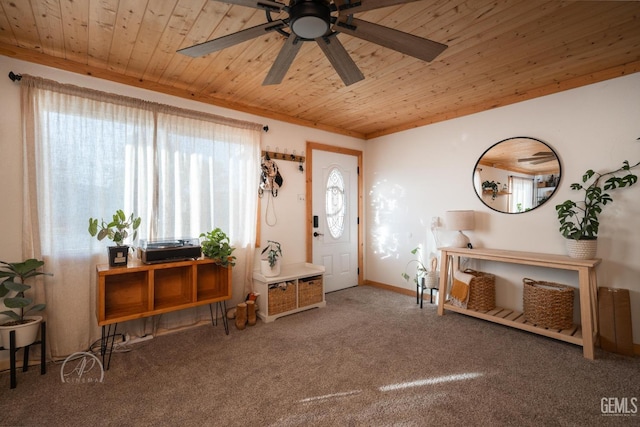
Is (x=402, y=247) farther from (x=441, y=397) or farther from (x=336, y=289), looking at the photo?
(x=441, y=397)

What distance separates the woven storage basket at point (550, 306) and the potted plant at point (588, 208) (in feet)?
1.25

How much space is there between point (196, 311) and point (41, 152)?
1985 millimetres

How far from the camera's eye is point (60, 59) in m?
2.50

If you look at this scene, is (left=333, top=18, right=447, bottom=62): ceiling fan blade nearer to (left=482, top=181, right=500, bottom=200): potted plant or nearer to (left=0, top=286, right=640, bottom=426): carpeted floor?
(left=0, top=286, right=640, bottom=426): carpeted floor

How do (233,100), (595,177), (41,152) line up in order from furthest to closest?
(233,100), (595,177), (41,152)

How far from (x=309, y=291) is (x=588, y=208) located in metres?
2.96

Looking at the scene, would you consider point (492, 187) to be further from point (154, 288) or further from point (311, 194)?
point (154, 288)

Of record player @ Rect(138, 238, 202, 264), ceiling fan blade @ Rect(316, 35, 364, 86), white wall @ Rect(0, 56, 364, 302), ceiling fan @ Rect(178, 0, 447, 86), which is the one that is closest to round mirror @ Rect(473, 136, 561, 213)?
white wall @ Rect(0, 56, 364, 302)

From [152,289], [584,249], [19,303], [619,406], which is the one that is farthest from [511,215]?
[19,303]

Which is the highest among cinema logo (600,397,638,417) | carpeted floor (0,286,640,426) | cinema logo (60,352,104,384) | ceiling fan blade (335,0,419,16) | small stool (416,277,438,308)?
ceiling fan blade (335,0,419,16)

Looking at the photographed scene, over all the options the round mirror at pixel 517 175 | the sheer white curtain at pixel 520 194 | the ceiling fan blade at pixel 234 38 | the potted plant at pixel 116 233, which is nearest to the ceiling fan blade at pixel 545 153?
the round mirror at pixel 517 175

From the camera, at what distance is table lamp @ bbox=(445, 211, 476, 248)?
136 inches

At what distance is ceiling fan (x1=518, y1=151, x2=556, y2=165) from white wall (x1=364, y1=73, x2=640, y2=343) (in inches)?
3.3

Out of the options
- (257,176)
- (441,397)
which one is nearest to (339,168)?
(257,176)
